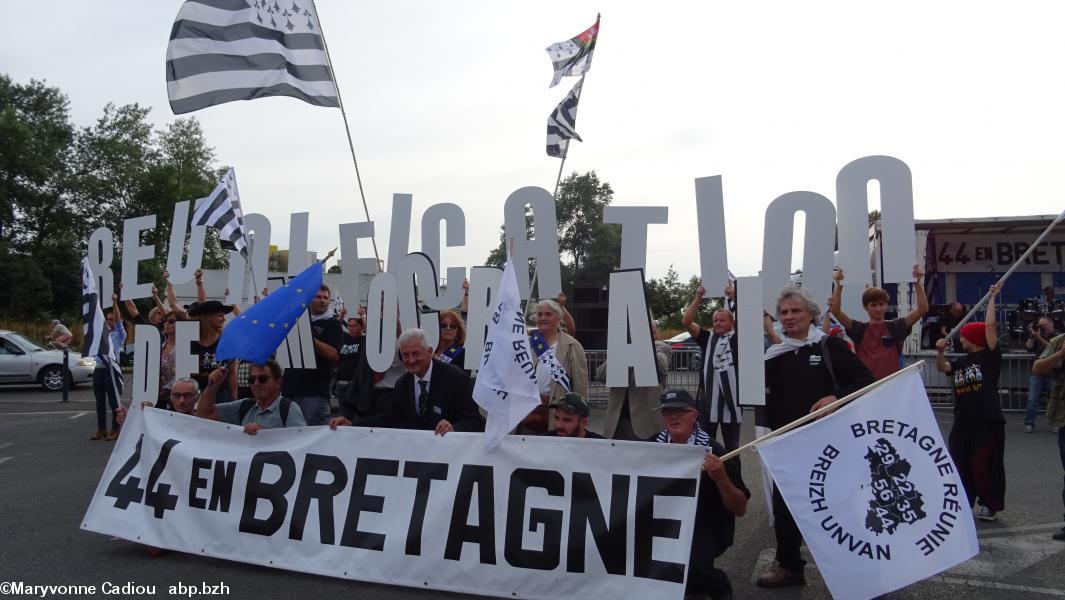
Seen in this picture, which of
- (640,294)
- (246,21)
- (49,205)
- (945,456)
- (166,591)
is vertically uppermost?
(49,205)

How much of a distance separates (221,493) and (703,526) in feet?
10.3

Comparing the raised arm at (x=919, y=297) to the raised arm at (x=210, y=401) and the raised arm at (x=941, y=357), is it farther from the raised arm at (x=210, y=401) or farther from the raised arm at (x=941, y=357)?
the raised arm at (x=210, y=401)

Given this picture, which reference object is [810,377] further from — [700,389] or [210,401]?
[210,401]

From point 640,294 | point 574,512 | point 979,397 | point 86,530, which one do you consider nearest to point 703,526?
point 574,512

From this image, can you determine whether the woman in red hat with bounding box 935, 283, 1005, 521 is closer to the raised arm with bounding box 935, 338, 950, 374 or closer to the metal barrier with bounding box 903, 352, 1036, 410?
the raised arm with bounding box 935, 338, 950, 374

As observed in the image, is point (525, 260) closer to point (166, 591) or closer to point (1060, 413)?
point (166, 591)

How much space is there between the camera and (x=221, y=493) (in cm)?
546

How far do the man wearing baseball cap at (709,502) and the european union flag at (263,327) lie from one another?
9.20ft

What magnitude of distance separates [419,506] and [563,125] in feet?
24.1

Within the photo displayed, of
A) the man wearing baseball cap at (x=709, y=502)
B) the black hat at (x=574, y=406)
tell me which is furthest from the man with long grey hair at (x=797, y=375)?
the black hat at (x=574, y=406)

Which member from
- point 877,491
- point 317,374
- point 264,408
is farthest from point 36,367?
point 877,491

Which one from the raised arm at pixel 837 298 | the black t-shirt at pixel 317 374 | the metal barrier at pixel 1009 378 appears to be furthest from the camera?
the metal barrier at pixel 1009 378

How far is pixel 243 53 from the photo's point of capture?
8.23 meters

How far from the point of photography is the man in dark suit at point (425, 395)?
18.0 ft
